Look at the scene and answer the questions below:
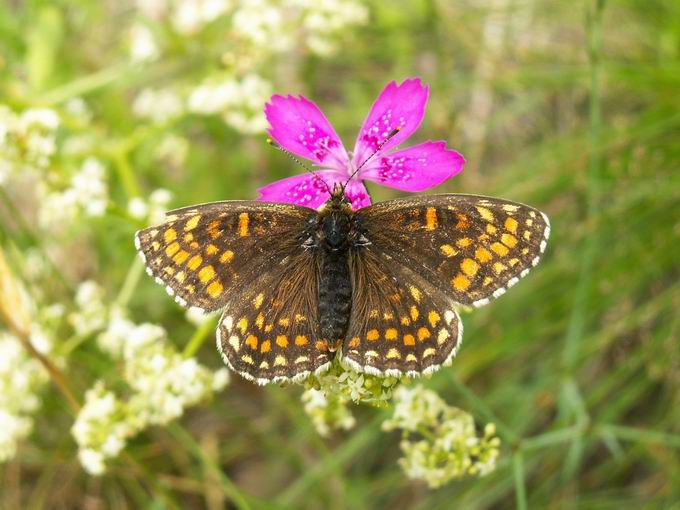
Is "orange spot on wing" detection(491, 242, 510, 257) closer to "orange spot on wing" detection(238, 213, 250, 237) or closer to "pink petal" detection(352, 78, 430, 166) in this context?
"pink petal" detection(352, 78, 430, 166)

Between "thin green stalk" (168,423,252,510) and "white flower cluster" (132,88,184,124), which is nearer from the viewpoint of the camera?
"thin green stalk" (168,423,252,510)

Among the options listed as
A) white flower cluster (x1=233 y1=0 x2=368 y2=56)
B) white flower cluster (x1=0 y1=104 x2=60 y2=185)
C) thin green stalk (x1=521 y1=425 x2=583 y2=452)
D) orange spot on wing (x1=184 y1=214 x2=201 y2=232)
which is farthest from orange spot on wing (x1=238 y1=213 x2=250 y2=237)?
white flower cluster (x1=233 y1=0 x2=368 y2=56)

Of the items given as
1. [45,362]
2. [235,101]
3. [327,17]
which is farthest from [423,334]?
[327,17]

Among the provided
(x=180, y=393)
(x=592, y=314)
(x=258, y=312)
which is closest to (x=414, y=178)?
(x=258, y=312)

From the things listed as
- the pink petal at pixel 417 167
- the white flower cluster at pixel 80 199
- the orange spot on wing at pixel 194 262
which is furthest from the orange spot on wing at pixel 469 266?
the white flower cluster at pixel 80 199

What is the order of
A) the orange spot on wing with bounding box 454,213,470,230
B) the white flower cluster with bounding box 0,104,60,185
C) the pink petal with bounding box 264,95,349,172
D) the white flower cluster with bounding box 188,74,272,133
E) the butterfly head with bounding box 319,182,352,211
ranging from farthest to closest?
the white flower cluster with bounding box 188,74,272,133, the white flower cluster with bounding box 0,104,60,185, the pink petal with bounding box 264,95,349,172, the butterfly head with bounding box 319,182,352,211, the orange spot on wing with bounding box 454,213,470,230

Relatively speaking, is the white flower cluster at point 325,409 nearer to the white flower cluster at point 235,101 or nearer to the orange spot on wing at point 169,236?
the orange spot on wing at point 169,236
